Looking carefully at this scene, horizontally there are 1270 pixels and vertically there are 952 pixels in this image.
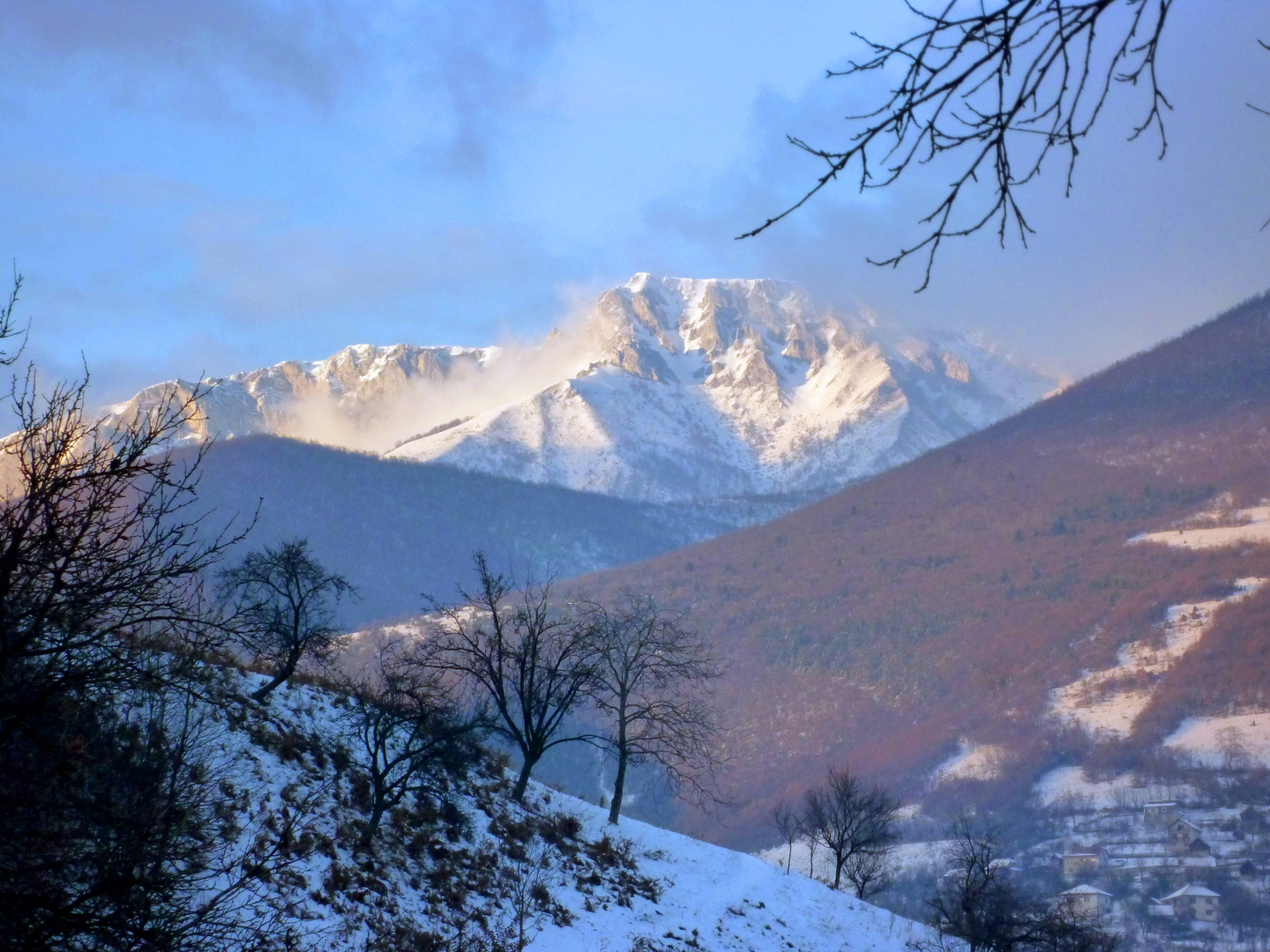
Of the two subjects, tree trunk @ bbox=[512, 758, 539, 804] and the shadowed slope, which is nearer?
tree trunk @ bbox=[512, 758, 539, 804]

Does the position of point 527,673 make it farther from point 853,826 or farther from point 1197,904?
point 1197,904

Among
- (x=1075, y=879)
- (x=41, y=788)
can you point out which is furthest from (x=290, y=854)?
(x=1075, y=879)

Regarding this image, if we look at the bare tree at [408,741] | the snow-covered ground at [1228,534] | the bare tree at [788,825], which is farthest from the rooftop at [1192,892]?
the snow-covered ground at [1228,534]

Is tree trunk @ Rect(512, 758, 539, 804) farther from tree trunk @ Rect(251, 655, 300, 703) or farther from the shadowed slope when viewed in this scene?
the shadowed slope

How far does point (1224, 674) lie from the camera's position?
11731cm

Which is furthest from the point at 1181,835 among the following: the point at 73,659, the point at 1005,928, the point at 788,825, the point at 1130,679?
the point at 73,659

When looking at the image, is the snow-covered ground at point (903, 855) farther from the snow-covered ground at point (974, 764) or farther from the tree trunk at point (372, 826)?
the tree trunk at point (372, 826)

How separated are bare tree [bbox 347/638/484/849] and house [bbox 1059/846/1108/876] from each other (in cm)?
7266

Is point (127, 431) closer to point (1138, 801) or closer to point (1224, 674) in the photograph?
point (1138, 801)

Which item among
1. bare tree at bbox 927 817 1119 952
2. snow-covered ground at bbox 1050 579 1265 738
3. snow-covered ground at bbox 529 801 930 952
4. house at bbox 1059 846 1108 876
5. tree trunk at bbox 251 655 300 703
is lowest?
house at bbox 1059 846 1108 876

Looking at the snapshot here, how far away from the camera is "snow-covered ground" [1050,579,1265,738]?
116 m

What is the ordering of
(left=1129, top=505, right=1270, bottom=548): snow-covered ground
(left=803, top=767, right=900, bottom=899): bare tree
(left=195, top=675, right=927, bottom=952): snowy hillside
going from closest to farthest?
(left=195, top=675, right=927, bottom=952): snowy hillside
(left=803, top=767, right=900, bottom=899): bare tree
(left=1129, top=505, right=1270, bottom=548): snow-covered ground

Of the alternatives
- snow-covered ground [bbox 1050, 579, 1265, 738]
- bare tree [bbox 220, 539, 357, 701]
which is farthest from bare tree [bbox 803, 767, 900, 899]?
snow-covered ground [bbox 1050, 579, 1265, 738]

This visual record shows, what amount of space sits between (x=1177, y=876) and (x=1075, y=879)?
7836 millimetres
